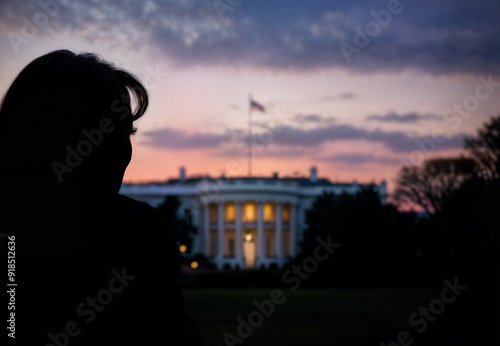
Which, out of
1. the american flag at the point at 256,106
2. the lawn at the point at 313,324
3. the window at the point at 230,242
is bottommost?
the lawn at the point at 313,324

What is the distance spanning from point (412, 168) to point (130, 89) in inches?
2292

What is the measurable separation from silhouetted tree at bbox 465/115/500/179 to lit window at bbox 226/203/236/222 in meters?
49.1

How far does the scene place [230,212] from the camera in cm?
9838

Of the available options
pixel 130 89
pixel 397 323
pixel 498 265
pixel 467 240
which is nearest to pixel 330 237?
pixel 467 240

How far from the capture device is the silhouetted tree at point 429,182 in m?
55.7

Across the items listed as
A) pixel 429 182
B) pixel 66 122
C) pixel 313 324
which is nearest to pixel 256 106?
pixel 429 182

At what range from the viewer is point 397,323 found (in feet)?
56.0

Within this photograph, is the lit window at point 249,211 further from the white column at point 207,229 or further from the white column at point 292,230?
the white column at point 292,230

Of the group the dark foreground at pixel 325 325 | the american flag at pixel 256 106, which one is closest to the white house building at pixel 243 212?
the american flag at pixel 256 106

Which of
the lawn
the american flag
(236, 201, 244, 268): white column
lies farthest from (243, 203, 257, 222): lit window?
the lawn

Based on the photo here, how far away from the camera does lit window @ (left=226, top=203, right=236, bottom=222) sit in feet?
322

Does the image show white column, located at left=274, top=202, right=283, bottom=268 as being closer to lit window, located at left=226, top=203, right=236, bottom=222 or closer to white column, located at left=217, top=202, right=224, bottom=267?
lit window, located at left=226, top=203, right=236, bottom=222

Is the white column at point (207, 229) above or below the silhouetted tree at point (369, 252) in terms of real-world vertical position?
above

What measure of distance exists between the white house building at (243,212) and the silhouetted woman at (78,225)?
298 feet
